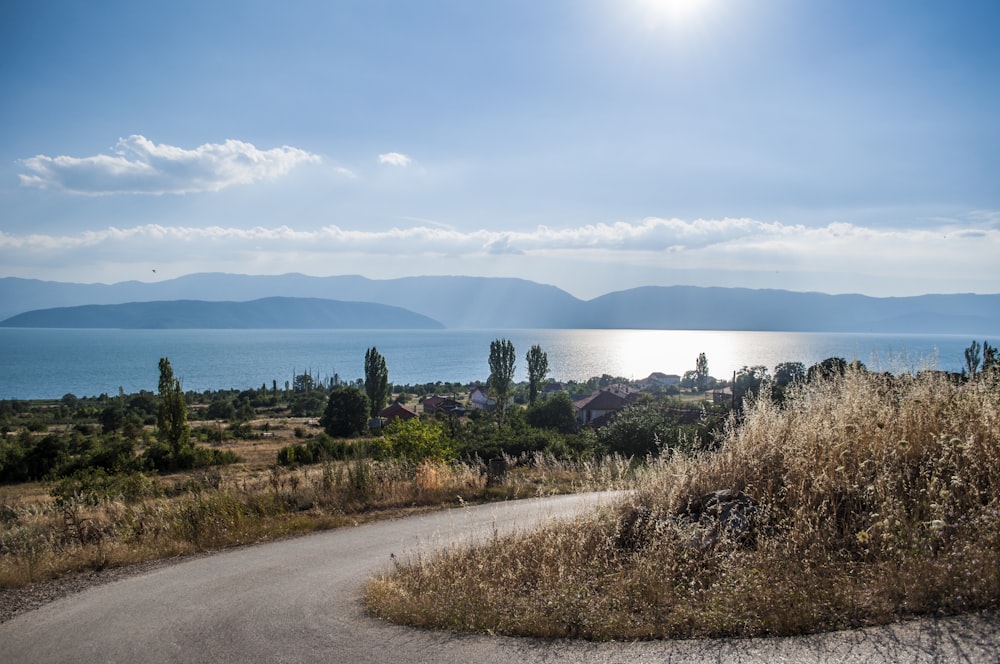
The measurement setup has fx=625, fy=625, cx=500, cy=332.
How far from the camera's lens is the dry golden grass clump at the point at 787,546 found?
464 cm

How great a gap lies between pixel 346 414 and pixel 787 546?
65048 millimetres

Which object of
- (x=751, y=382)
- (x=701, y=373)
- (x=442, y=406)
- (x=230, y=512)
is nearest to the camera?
(x=230, y=512)

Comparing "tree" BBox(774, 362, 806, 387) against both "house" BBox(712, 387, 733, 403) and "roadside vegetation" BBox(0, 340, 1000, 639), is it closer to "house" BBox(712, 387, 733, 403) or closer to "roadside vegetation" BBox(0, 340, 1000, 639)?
"roadside vegetation" BBox(0, 340, 1000, 639)

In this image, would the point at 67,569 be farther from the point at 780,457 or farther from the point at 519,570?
the point at 780,457

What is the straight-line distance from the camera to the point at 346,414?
2648 inches

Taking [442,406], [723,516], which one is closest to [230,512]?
[723,516]

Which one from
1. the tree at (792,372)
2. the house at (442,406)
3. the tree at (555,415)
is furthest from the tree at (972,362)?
the house at (442,406)

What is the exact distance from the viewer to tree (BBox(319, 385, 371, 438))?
66.5 meters

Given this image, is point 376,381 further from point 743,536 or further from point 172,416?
point 743,536

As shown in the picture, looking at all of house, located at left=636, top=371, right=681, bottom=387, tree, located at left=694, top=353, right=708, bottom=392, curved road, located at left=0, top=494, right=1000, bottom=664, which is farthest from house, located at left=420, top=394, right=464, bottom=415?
house, located at left=636, top=371, right=681, bottom=387

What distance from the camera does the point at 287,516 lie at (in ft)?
38.9

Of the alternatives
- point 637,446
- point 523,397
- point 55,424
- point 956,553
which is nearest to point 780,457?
point 956,553

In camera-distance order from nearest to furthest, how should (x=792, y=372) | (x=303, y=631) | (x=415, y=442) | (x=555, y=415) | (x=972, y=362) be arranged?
1. (x=303, y=631)
2. (x=972, y=362)
3. (x=415, y=442)
4. (x=792, y=372)
5. (x=555, y=415)

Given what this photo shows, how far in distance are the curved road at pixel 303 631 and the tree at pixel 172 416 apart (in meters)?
37.0
